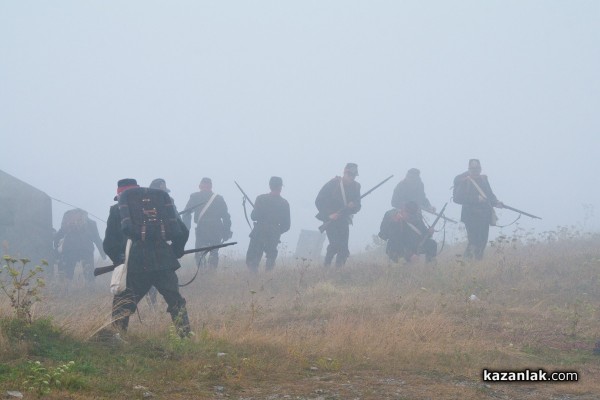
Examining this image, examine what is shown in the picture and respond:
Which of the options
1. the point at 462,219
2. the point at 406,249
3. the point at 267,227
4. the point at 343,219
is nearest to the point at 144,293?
the point at 267,227

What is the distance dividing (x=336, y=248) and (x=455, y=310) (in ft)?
18.6

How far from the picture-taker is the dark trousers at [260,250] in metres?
14.7

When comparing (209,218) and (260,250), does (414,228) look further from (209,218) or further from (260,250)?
(209,218)

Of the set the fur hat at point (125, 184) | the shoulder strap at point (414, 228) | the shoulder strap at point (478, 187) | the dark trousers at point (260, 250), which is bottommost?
the dark trousers at point (260, 250)

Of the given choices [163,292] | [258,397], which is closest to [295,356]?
[258,397]

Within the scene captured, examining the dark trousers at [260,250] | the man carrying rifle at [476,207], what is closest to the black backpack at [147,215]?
the dark trousers at [260,250]

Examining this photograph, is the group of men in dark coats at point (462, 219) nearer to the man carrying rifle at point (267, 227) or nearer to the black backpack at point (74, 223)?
the man carrying rifle at point (267, 227)

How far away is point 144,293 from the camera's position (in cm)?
677

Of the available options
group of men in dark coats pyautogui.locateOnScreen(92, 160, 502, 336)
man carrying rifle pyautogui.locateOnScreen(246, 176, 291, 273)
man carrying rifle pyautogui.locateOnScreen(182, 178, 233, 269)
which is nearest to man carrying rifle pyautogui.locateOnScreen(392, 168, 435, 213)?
group of men in dark coats pyautogui.locateOnScreen(92, 160, 502, 336)

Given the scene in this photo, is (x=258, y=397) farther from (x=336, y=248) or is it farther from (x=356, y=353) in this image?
(x=336, y=248)

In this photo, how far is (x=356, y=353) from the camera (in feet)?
19.8

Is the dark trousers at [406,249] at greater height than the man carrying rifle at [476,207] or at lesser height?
lesser

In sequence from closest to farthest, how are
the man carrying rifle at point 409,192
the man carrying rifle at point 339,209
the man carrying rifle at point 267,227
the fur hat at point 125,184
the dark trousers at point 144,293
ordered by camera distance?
the dark trousers at point 144,293, the fur hat at point 125,184, the man carrying rifle at point 339,209, the man carrying rifle at point 267,227, the man carrying rifle at point 409,192

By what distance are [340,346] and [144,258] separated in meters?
2.00
